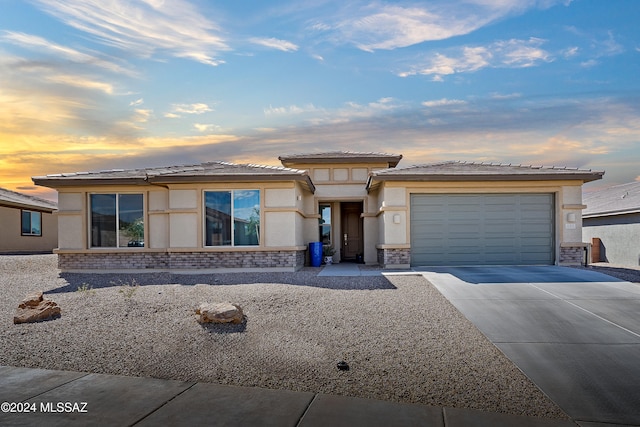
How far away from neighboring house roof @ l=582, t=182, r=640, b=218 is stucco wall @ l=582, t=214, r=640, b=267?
0.38 metres

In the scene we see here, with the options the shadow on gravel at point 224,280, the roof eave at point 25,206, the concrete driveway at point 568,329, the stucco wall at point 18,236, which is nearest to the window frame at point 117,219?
the shadow on gravel at point 224,280

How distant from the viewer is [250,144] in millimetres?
18031

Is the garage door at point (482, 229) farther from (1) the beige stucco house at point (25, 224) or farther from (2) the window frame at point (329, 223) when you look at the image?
(1) the beige stucco house at point (25, 224)

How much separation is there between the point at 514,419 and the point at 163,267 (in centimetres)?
1261

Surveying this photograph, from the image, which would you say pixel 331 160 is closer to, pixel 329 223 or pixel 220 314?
pixel 329 223

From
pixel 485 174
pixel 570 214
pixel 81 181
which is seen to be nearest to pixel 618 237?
pixel 570 214

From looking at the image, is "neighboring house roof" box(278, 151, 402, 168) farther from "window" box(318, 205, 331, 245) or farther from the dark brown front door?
the dark brown front door

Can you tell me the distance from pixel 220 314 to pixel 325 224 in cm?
1143

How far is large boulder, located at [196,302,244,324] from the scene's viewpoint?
23.2 feet

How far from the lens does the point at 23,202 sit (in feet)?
79.4

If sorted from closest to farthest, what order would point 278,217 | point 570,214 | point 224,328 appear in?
point 224,328 → point 278,217 → point 570,214

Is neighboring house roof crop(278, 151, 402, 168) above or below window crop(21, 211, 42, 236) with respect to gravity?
above

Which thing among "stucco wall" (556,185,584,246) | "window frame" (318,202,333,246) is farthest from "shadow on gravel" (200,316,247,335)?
"stucco wall" (556,185,584,246)

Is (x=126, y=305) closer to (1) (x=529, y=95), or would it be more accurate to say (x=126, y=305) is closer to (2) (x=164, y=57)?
(2) (x=164, y=57)
